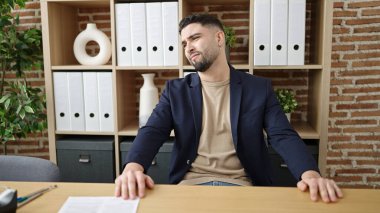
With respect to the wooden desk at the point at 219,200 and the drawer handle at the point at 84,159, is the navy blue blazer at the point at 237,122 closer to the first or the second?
the wooden desk at the point at 219,200

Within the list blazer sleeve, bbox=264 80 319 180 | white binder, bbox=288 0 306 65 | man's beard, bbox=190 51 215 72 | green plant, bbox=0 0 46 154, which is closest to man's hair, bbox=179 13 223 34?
man's beard, bbox=190 51 215 72

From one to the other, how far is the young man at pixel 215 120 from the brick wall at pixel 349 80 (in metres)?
1.01

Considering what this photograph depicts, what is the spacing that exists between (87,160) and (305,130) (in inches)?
58.0

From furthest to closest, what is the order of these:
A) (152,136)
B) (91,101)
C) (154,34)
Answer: (91,101) → (154,34) → (152,136)

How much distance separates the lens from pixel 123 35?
92.7 inches

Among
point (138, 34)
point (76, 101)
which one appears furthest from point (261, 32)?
point (76, 101)

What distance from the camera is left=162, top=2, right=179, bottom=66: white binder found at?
90.0 inches

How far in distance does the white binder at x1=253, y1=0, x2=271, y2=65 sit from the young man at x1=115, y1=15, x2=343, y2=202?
1.78 feet

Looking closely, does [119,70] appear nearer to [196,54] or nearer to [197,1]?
[197,1]

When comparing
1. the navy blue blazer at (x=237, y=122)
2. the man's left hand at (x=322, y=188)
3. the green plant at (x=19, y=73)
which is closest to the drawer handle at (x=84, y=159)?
the green plant at (x=19, y=73)

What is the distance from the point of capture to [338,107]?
2709 mm

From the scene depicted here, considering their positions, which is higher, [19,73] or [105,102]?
[19,73]

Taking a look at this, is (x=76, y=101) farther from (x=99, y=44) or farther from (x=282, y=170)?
(x=282, y=170)

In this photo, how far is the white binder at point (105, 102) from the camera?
2402 millimetres
